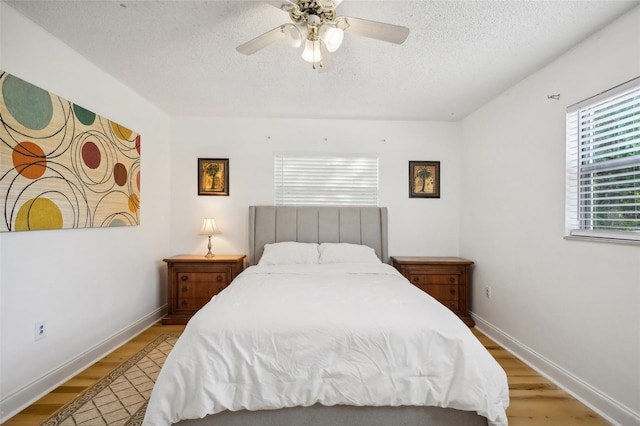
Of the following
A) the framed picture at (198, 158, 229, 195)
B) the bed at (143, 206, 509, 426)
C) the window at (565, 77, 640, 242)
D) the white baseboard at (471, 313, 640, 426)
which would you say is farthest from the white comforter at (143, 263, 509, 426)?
the framed picture at (198, 158, 229, 195)

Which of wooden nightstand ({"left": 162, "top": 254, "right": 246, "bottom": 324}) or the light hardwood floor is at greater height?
wooden nightstand ({"left": 162, "top": 254, "right": 246, "bottom": 324})

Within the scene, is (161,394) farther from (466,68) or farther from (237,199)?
(466,68)

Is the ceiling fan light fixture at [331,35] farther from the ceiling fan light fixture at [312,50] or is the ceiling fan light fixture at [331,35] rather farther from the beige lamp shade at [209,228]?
the beige lamp shade at [209,228]

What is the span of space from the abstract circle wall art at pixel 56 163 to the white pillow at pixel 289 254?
142cm

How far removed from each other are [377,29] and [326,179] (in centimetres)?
212

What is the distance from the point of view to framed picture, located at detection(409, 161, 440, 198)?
3491 mm

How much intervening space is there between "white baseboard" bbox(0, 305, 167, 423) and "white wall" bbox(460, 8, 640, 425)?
144 inches

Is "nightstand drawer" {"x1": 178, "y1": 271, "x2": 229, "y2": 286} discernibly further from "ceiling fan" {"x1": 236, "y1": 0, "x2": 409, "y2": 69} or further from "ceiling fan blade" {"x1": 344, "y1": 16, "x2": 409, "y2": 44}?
"ceiling fan blade" {"x1": 344, "y1": 16, "x2": 409, "y2": 44}

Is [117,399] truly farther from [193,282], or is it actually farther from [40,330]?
[193,282]

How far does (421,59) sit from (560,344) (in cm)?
242

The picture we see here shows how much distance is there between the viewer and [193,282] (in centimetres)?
303

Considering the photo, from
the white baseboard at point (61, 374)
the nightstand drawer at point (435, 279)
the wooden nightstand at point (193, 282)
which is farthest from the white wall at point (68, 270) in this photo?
the nightstand drawer at point (435, 279)

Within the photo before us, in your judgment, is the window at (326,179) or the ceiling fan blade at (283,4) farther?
the window at (326,179)

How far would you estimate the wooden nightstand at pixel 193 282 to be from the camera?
3016mm
